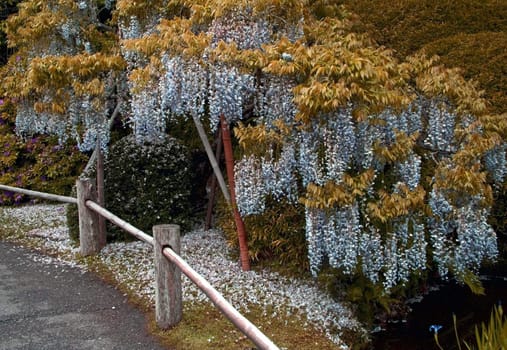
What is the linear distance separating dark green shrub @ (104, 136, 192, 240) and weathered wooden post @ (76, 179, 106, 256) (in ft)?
1.12

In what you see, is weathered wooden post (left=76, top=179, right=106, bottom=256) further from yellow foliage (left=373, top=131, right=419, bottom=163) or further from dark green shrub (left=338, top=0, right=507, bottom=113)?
dark green shrub (left=338, top=0, right=507, bottom=113)

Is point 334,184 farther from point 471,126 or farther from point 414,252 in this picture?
point 471,126

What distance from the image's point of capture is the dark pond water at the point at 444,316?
13.5 feet

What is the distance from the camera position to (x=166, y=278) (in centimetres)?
369

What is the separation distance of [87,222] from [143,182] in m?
0.68

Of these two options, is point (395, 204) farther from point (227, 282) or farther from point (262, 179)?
point (227, 282)

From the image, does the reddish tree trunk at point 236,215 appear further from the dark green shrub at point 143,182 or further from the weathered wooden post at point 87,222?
the weathered wooden post at point 87,222

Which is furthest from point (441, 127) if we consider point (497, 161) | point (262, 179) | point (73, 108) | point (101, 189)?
point (101, 189)

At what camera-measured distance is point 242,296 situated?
4.21 m

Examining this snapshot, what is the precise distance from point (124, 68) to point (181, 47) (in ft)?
4.52

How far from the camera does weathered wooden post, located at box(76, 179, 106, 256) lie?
17.1 ft

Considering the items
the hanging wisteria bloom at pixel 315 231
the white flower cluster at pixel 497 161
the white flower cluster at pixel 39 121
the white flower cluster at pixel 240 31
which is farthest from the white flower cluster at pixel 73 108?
the white flower cluster at pixel 497 161

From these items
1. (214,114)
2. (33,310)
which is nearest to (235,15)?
(214,114)

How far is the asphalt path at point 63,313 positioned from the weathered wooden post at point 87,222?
0.32m
